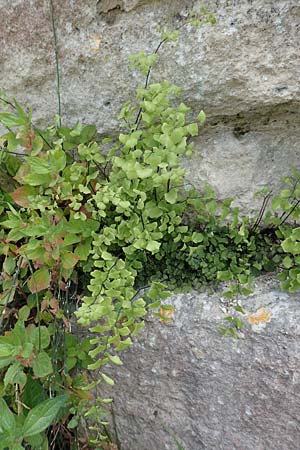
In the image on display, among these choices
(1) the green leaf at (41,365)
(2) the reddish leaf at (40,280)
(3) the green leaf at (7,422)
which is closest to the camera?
(3) the green leaf at (7,422)

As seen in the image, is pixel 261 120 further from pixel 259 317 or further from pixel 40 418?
pixel 40 418

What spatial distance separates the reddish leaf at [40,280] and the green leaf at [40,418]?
304 mm

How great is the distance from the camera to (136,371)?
1516mm

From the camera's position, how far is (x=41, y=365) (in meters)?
1.29

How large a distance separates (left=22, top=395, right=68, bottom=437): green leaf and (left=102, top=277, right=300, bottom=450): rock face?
35cm

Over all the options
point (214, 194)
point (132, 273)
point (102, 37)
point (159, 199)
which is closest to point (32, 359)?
point (132, 273)

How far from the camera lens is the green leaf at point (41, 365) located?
1.29 m

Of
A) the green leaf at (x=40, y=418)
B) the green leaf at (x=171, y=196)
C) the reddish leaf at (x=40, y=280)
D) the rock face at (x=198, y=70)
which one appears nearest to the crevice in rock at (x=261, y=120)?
the rock face at (x=198, y=70)

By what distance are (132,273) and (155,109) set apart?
0.42m

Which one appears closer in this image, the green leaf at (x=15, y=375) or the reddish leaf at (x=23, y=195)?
the green leaf at (x=15, y=375)

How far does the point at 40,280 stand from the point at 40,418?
0.36 metres

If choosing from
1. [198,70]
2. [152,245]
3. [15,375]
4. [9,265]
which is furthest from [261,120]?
[15,375]

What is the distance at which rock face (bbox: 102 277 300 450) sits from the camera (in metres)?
1.36

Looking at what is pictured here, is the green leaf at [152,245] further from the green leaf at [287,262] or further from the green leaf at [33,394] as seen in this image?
the green leaf at [33,394]
